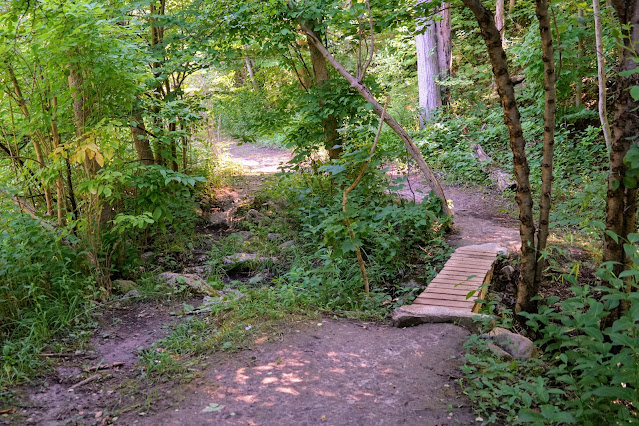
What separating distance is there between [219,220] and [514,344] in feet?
19.7

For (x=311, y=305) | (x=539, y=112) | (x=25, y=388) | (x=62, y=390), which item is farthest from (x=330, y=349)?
(x=539, y=112)

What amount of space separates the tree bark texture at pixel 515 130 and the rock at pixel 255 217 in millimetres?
4952

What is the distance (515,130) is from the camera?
402 cm

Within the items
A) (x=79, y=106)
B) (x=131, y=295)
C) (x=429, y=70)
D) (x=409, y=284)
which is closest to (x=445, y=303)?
(x=409, y=284)

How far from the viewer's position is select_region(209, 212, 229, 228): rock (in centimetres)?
855

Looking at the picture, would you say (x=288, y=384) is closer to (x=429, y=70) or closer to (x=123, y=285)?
(x=123, y=285)

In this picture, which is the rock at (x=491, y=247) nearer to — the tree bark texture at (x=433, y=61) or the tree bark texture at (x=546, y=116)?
the tree bark texture at (x=546, y=116)

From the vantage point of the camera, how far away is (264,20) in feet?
23.2

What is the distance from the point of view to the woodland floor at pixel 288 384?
9.98 feet

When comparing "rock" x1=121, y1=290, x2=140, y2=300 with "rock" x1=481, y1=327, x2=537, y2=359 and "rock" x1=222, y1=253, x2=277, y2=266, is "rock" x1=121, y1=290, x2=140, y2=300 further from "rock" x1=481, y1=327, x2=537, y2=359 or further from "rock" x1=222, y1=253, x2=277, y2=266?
"rock" x1=481, y1=327, x2=537, y2=359

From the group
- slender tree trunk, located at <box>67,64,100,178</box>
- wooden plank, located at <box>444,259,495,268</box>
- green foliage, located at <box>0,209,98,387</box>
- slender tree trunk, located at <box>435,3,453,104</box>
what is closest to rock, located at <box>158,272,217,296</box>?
green foliage, located at <box>0,209,98,387</box>

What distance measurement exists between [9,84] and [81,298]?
244 cm

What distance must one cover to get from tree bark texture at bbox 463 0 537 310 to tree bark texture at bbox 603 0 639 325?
2.13ft

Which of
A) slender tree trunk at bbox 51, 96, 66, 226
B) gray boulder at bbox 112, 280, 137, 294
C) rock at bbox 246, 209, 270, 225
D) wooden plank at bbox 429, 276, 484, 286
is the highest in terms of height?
slender tree trunk at bbox 51, 96, 66, 226
